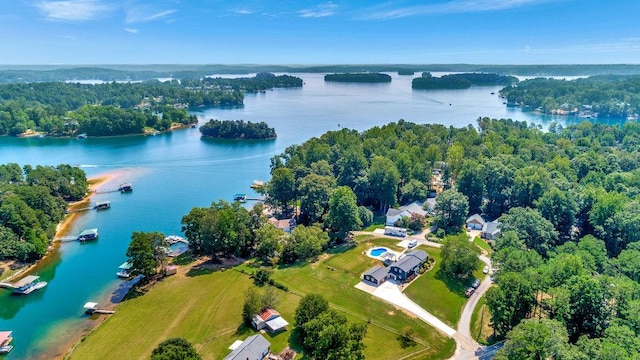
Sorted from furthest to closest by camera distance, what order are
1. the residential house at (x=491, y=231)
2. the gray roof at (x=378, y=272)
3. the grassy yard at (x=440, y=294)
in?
the residential house at (x=491, y=231), the gray roof at (x=378, y=272), the grassy yard at (x=440, y=294)

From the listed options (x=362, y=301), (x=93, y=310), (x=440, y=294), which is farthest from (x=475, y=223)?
(x=93, y=310)

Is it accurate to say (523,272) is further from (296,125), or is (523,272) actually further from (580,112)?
(580,112)

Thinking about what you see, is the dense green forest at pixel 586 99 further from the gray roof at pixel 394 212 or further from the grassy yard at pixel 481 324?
the grassy yard at pixel 481 324

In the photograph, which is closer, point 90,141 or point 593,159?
point 593,159

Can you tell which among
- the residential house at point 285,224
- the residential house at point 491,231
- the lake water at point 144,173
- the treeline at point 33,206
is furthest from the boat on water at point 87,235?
the residential house at point 491,231

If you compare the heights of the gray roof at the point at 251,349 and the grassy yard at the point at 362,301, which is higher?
the gray roof at the point at 251,349

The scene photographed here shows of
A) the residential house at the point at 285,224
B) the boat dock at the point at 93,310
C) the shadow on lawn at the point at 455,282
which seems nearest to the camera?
the boat dock at the point at 93,310

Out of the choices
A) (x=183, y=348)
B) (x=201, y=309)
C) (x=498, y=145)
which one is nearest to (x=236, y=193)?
(x=201, y=309)

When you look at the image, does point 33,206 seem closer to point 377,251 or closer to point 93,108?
point 377,251
